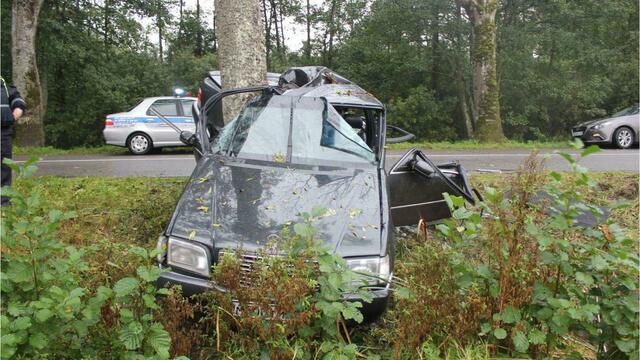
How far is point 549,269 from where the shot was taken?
2.90m

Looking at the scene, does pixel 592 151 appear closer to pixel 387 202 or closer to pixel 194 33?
pixel 387 202

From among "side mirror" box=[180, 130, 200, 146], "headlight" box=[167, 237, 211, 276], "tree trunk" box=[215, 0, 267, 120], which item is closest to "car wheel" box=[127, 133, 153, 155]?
"tree trunk" box=[215, 0, 267, 120]

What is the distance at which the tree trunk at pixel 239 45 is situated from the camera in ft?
22.0

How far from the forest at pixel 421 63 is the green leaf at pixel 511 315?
18081 mm

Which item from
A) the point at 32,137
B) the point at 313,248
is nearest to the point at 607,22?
the point at 32,137

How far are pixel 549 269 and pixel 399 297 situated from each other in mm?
884

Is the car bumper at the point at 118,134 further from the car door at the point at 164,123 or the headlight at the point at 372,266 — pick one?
the headlight at the point at 372,266

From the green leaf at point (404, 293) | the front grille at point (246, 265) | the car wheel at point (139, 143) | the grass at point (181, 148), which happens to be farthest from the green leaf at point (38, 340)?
the car wheel at point (139, 143)

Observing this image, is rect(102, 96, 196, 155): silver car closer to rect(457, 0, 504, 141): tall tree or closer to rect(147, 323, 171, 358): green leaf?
rect(457, 0, 504, 141): tall tree

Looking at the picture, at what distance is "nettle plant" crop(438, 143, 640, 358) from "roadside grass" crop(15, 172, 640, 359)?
26 centimetres

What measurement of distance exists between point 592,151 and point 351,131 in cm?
253

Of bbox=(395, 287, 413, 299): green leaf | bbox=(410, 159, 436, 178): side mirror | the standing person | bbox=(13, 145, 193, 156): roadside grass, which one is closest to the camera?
bbox=(395, 287, 413, 299): green leaf

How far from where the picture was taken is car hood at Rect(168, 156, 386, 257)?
136 inches

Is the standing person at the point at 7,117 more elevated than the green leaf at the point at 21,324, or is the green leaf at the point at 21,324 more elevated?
the standing person at the point at 7,117
